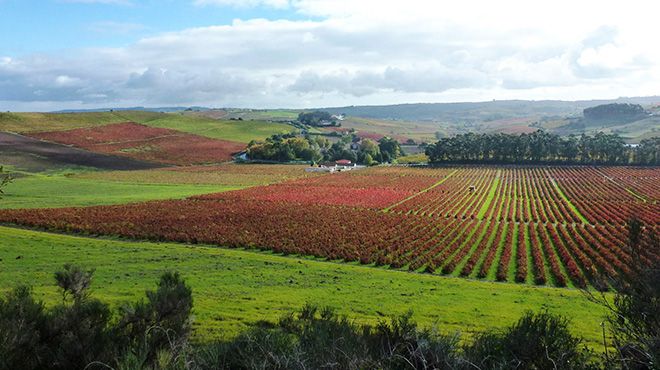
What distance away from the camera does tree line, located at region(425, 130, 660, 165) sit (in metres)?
110

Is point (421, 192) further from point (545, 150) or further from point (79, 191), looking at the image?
point (545, 150)

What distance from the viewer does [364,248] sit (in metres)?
32.8

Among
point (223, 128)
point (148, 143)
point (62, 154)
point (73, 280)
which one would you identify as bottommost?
point (62, 154)

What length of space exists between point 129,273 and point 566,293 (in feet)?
72.0

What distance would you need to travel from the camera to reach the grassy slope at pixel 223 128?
6024 inches

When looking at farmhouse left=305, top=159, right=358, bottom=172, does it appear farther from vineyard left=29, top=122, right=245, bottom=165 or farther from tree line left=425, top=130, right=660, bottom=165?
vineyard left=29, top=122, right=245, bottom=165

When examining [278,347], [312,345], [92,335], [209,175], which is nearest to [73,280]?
[92,335]

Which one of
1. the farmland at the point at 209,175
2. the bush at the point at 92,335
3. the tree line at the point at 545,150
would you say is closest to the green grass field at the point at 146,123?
the farmland at the point at 209,175

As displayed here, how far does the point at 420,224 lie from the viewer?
140ft

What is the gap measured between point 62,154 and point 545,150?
111137 millimetres

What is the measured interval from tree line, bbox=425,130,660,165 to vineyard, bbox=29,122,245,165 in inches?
2336

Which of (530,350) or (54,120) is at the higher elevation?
(54,120)

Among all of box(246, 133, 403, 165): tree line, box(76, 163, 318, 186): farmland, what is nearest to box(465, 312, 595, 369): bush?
box(76, 163, 318, 186): farmland

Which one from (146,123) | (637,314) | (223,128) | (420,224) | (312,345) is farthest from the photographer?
(223,128)
